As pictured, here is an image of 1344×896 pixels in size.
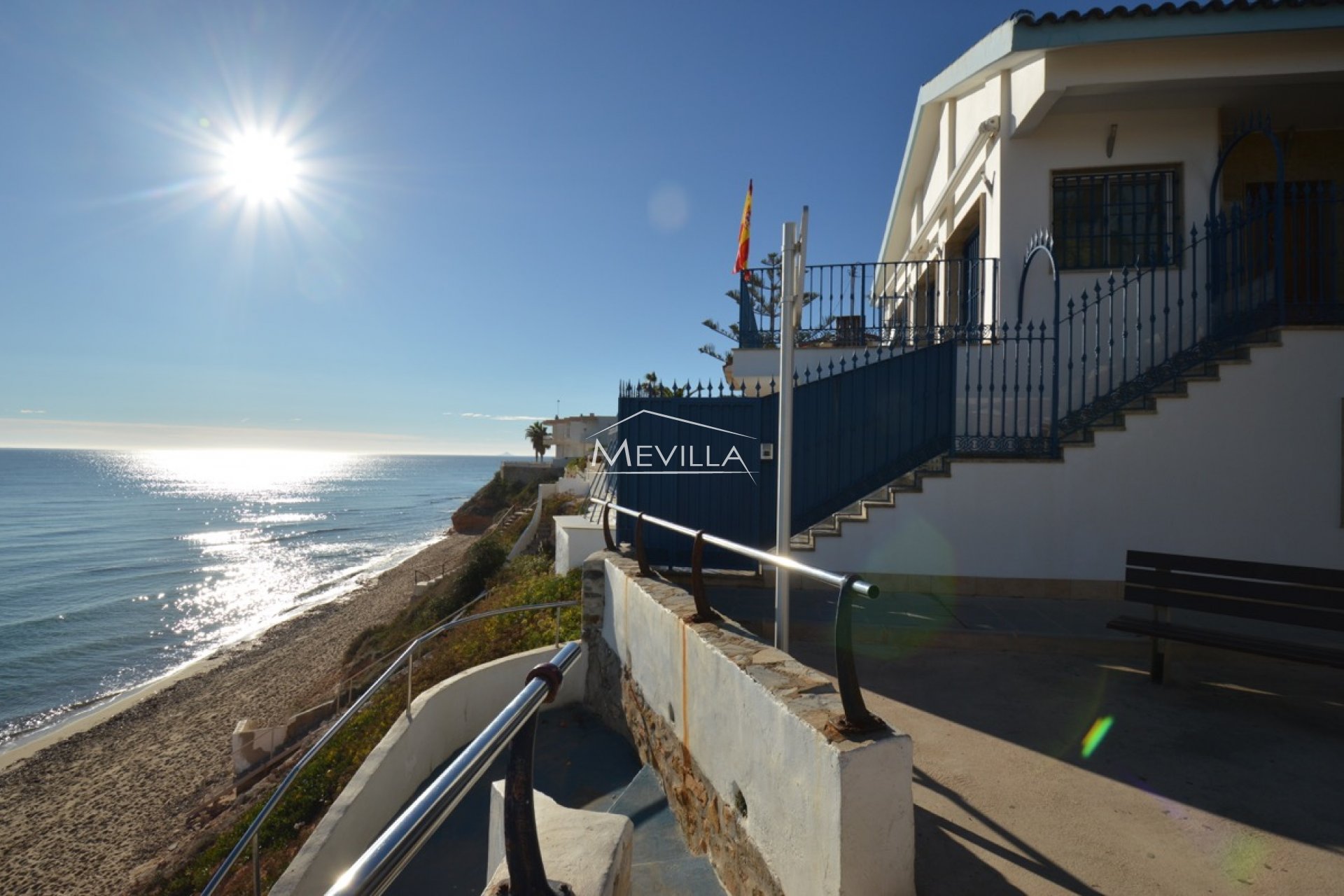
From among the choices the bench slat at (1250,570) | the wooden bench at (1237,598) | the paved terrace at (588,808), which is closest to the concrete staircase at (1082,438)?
the wooden bench at (1237,598)

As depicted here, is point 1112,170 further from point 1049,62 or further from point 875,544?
point 875,544

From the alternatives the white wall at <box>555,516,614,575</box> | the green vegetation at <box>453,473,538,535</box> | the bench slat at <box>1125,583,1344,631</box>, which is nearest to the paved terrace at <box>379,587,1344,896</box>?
the bench slat at <box>1125,583,1344,631</box>

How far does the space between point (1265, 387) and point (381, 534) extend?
→ 65.9 meters

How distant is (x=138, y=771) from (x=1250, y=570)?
68.4ft

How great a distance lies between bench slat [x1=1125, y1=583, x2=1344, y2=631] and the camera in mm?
4172

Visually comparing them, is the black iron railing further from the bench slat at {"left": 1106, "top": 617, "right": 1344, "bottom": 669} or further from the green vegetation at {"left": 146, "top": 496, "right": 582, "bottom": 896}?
the bench slat at {"left": 1106, "top": 617, "right": 1344, "bottom": 669}

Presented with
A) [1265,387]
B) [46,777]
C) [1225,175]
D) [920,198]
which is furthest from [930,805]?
[46,777]

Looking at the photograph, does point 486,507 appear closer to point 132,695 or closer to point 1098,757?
point 132,695

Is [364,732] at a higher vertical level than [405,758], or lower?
lower

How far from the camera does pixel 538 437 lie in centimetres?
6275

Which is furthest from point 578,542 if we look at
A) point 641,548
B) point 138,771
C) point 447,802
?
point 138,771

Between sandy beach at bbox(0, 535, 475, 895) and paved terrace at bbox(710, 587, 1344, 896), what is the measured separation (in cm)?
1200

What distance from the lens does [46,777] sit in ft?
51.2

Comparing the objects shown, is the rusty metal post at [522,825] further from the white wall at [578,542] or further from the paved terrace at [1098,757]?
the white wall at [578,542]
